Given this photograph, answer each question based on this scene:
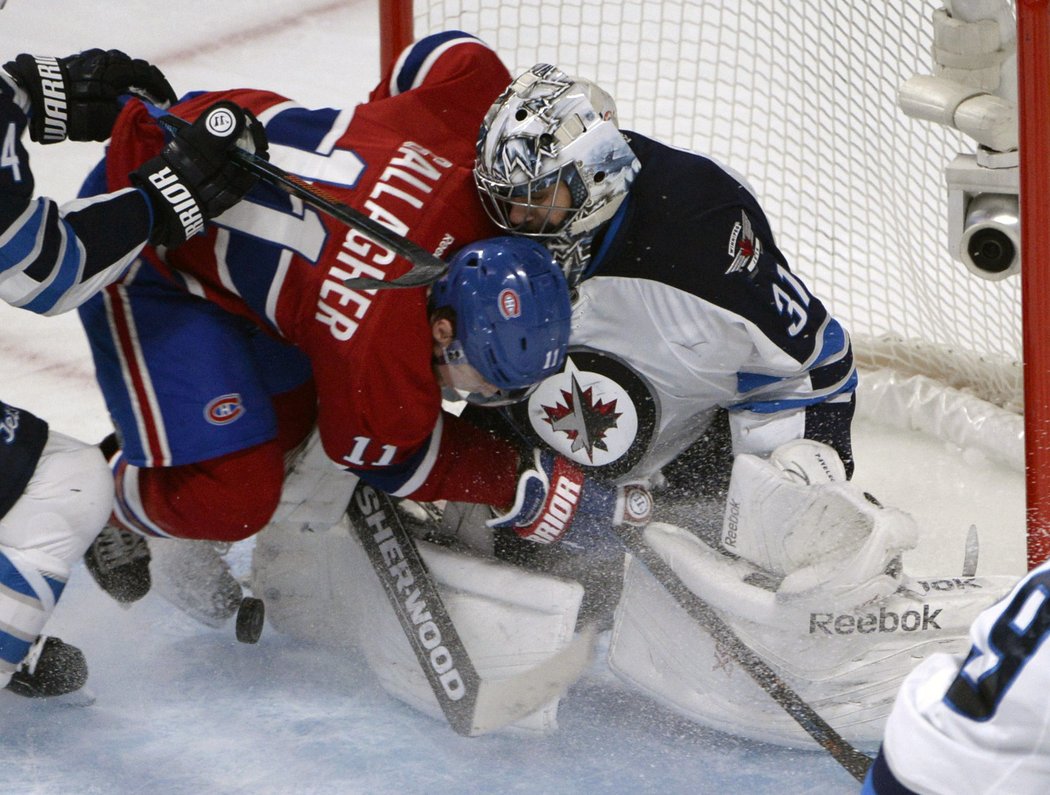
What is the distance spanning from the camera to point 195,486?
2.11 metres

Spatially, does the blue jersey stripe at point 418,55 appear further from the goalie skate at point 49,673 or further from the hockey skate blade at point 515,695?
the goalie skate at point 49,673

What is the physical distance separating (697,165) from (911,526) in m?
0.66

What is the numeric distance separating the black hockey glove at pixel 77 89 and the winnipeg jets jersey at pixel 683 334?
0.82 meters

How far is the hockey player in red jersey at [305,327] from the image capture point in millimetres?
1965

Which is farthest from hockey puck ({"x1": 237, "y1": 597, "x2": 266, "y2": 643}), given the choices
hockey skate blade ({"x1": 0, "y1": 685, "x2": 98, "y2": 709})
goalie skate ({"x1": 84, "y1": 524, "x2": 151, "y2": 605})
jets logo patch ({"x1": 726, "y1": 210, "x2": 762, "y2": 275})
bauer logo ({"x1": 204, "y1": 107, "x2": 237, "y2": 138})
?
jets logo patch ({"x1": 726, "y1": 210, "x2": 762, "y2": 275})

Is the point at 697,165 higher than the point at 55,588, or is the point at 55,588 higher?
the point at 697,165

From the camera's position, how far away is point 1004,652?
107 cm

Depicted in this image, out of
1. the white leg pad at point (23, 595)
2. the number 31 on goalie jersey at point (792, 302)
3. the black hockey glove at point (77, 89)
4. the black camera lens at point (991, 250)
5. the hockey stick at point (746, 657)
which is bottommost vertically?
the hockey stick at point (746, 657)

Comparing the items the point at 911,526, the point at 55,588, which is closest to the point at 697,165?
the point at 911,526

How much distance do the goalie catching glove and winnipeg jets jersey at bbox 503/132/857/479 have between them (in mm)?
65

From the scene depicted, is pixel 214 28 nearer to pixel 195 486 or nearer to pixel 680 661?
pixel 195 486

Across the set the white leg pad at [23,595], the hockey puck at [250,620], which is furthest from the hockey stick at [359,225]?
the hockey puck at [250,620]

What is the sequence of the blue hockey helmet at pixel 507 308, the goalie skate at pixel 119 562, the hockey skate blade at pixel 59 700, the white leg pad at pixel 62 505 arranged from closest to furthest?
the blue hockey helmet at pixel 507 308 → the white leg pad at pixel 62 505 → the hockey skate blade at pixel 59 700 → the goalie skate at pixel 119 562

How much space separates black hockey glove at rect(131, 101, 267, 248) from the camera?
1.89m
